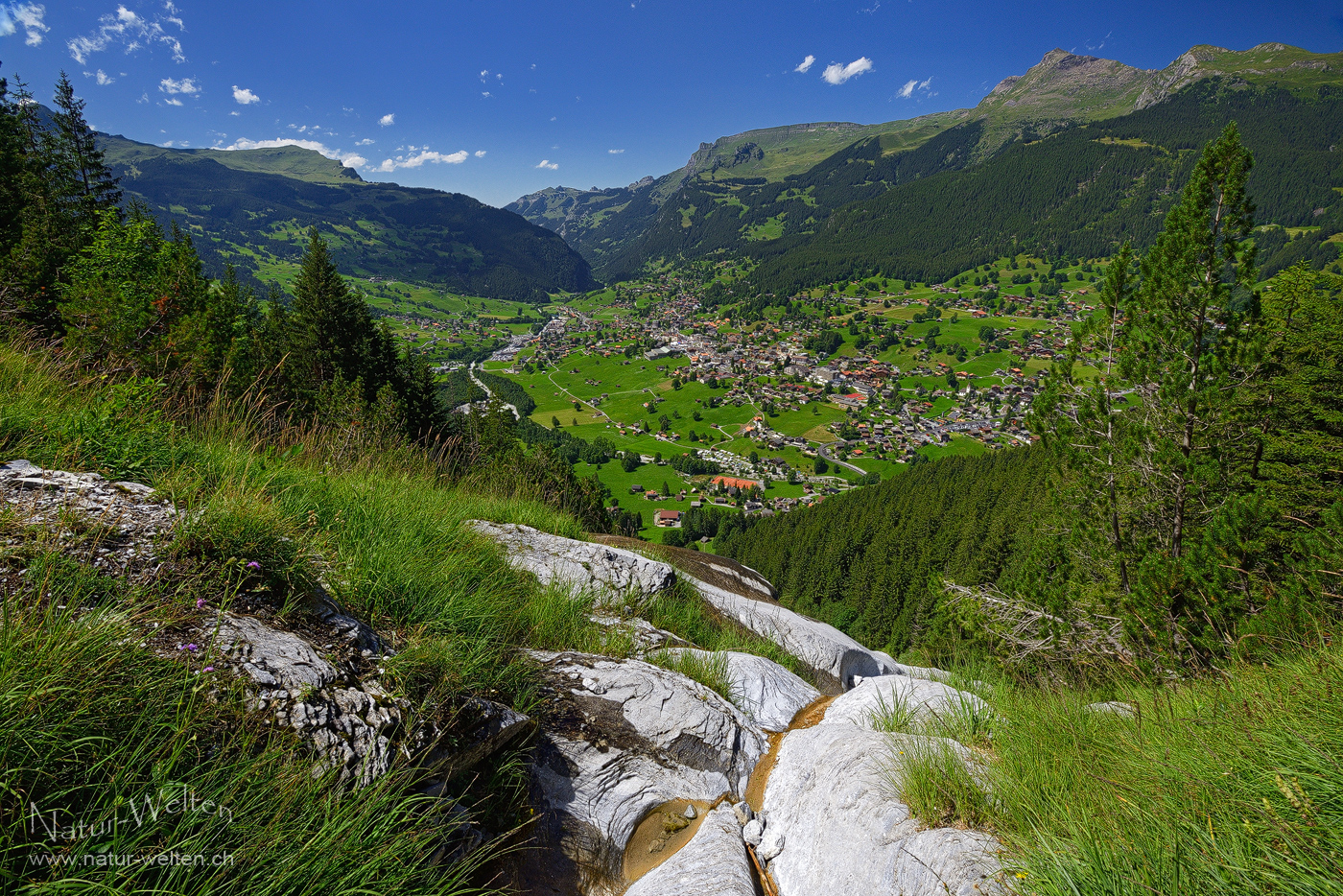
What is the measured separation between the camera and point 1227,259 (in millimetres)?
10305

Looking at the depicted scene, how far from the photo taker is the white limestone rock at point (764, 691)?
6.34m

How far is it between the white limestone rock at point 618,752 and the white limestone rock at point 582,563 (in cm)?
180

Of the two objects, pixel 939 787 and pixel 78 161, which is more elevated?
pixel 78 161

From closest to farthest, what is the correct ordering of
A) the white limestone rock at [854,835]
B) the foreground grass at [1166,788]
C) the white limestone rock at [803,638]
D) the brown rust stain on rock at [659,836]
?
the foreground grass at [1166,788] → the white limestone rock at [854,835] → the brown rust stain on rock at [659,836] → the white limestone rock at [803,638]

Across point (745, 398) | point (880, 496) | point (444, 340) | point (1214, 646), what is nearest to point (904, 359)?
point (745, 398)

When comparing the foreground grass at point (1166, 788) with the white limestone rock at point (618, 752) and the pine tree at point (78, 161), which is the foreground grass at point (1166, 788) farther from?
the pine tree at point (78, 161)

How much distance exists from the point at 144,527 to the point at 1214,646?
10.7 metres

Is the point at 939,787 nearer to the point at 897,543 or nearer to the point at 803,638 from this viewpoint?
the point at 803,638

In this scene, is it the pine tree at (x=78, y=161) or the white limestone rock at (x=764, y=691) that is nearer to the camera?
the white limestone rock at (x=764, y=691)

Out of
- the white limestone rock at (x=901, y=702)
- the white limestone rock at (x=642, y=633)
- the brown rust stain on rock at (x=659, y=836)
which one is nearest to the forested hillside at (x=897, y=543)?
the white limestone rock at (x=901, y=702)

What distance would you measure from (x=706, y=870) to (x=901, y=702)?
98.0 inches

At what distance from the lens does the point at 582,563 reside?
8156 mm

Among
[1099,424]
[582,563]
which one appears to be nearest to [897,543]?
[1099,424]

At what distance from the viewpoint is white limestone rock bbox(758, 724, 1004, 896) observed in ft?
9.94
